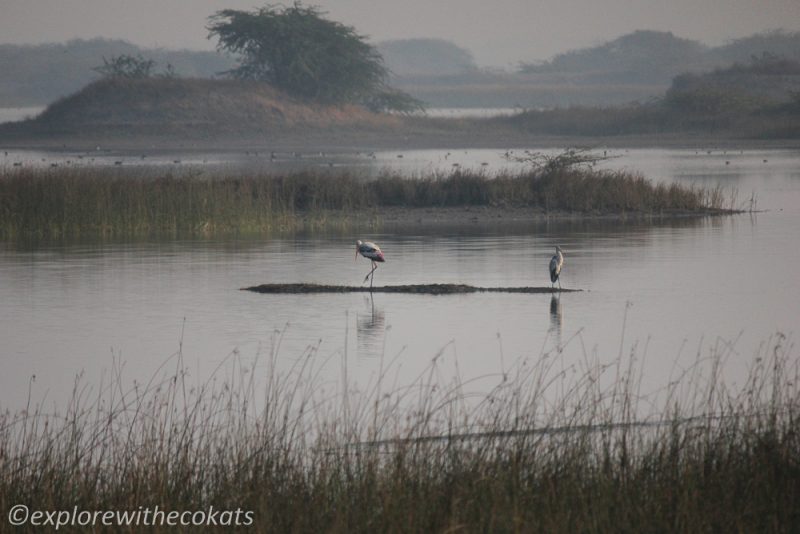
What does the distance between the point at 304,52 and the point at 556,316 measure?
61244 mm

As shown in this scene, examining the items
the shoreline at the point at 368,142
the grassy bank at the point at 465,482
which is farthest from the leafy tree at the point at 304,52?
the grassy bank at the point at 465,482

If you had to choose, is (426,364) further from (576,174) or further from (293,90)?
(293,90)

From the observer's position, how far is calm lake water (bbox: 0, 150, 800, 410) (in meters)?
13.6

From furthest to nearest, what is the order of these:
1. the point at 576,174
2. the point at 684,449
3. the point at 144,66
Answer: the point at 144,66
the point at 576,174
the point at 684,449

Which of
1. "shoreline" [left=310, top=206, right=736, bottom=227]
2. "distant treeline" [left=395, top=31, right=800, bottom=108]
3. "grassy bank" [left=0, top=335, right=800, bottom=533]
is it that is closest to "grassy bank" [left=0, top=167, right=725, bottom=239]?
"shoreline" [left=310, top=206, right=736, bottom=227]

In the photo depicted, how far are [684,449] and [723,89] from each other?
71687mm

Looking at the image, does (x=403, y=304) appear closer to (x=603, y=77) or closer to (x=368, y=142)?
(x=368, y=142)

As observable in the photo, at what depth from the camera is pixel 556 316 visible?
16.0 metres

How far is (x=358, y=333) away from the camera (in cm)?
1498

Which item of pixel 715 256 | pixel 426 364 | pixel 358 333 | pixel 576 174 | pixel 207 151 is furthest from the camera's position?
pixel 207 151

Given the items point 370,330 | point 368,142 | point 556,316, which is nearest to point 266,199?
point 556,316

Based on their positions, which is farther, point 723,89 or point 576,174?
point 723,89

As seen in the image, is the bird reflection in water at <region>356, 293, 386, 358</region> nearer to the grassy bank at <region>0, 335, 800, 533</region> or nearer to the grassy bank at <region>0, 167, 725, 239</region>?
the grassy bank at <region>0, 335, 800, 533</region>

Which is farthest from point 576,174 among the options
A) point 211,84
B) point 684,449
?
point 211,84
